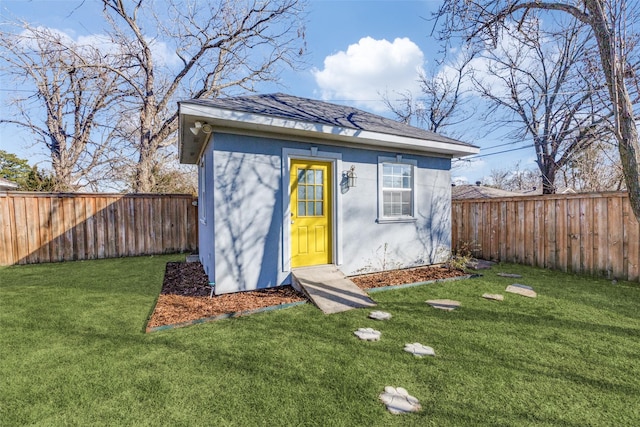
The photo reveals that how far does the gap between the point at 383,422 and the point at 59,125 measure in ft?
56.1

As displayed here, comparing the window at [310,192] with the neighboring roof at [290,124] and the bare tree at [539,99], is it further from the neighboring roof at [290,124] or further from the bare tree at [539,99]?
the bare tree at [539,99]

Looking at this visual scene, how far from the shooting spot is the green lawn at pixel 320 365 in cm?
204

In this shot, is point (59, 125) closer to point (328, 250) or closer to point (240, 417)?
point (328, 250)

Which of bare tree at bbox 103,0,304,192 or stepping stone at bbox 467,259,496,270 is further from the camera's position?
bare tree at bbox 103,0,304,192

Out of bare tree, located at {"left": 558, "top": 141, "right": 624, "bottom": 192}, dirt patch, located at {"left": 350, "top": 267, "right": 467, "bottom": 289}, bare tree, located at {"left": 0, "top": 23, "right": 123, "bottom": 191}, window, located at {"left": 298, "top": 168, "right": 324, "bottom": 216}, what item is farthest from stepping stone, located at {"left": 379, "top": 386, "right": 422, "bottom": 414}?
bare tree, located at {"left": 0, "top": 23, "right": 123, "bottom": 191}

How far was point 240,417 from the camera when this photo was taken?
200 cm

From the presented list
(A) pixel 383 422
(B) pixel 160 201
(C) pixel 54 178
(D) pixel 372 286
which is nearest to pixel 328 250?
(D) pixel 372 286

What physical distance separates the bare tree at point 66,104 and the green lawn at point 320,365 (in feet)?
34.8

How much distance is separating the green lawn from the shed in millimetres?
1438

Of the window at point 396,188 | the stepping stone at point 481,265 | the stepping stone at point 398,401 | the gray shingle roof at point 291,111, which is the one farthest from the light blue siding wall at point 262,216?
the stepping stone at point 398,401

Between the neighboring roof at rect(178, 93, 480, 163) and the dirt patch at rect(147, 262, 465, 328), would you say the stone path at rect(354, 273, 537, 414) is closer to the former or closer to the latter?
the dirt patch at rect(147, 262, 465, 328)

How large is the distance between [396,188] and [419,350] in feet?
13.8

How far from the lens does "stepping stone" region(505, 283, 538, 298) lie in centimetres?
475

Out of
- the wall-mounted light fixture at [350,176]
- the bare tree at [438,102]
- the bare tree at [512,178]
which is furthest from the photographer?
the bare tree at [512,178]
